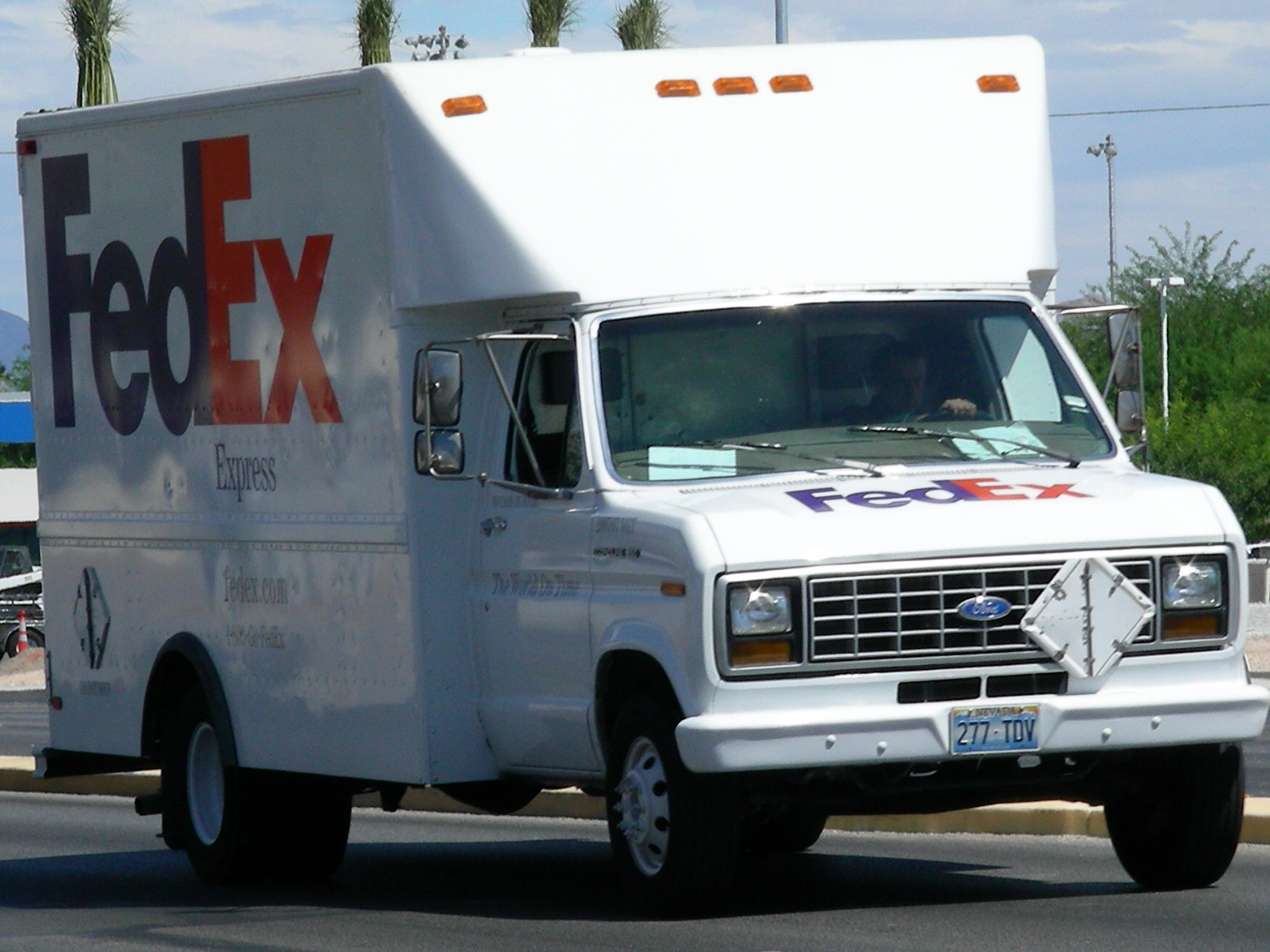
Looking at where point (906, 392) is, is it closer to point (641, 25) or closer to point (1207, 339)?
point (641, 25)

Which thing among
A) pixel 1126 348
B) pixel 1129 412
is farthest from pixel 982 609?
pixel 1126 348

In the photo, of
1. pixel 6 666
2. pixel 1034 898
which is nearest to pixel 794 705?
pixel 1034 898

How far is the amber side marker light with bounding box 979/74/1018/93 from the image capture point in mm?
10695

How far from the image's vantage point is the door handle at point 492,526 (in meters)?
10.3

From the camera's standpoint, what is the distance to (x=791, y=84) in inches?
411

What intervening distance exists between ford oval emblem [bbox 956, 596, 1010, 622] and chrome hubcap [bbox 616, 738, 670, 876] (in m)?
1.16

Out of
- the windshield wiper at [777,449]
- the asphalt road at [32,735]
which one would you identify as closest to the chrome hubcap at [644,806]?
the windshield wiper at [777,449]

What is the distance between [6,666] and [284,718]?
29226 millimetres

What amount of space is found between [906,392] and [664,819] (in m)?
1.91

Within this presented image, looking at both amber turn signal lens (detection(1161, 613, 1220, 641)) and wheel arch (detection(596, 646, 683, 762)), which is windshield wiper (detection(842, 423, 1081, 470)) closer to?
amber turn signal lens (detection(1161, 613, 1220, 641))

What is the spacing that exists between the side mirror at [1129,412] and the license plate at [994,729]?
5.94ft

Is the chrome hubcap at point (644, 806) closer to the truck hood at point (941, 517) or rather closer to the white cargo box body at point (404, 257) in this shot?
the truck hood at point (941, 517)

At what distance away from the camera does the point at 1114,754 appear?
30.8ft

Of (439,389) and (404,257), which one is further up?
(404,257)
